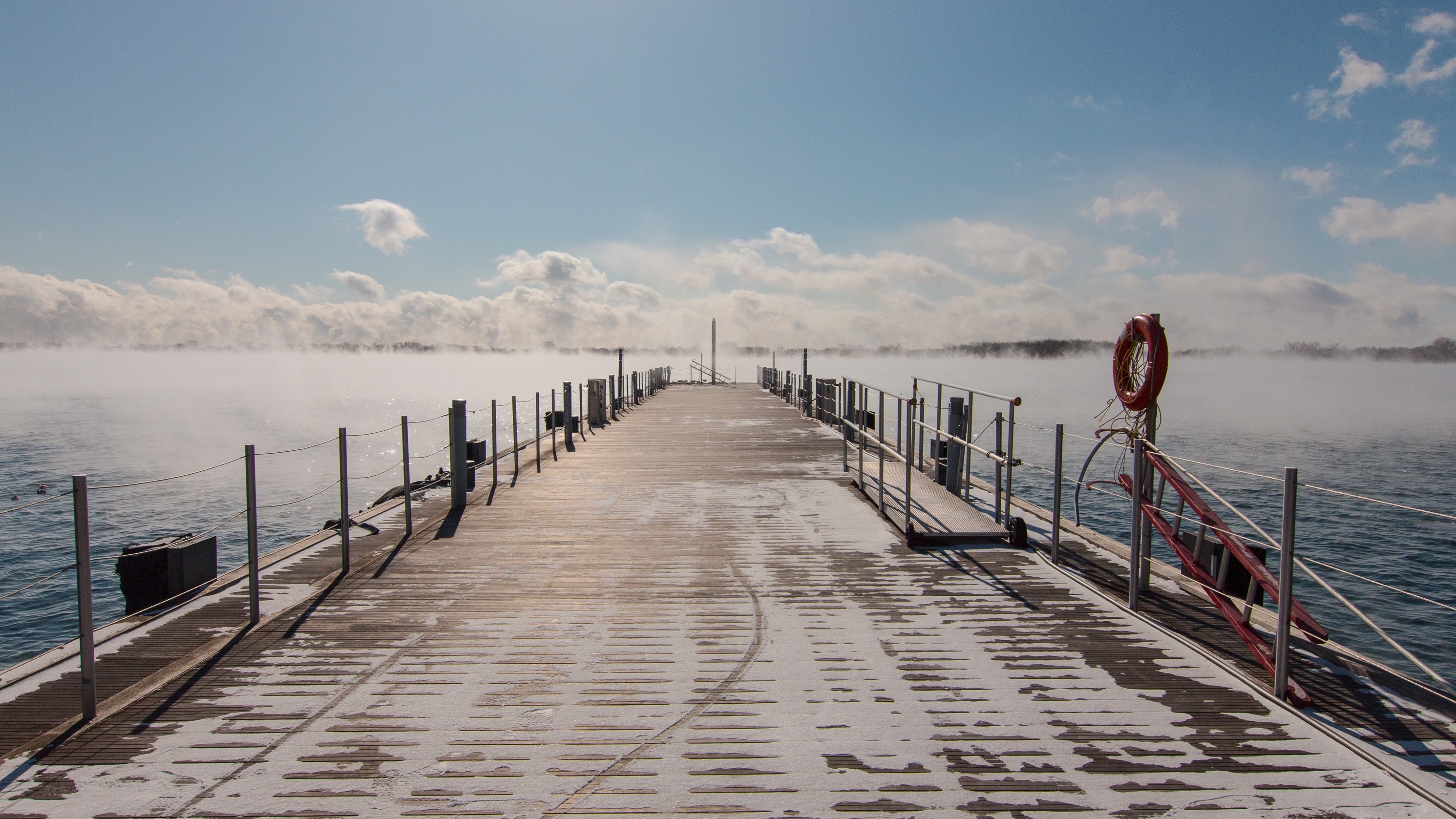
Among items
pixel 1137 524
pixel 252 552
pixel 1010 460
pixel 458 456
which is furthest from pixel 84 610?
pixel 1010 460

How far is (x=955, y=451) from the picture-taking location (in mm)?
8273

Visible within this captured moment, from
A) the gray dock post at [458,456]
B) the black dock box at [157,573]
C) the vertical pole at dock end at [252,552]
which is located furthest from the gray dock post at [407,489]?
the vertical pole at dock end at [252,552]

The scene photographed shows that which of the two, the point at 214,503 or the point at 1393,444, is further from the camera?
the point at 1393,444

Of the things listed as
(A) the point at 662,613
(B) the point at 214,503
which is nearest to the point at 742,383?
(B) the point at 214,503

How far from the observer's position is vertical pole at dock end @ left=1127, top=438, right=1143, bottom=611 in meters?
4.73

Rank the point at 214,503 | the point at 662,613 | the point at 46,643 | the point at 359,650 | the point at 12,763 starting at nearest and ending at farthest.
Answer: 1. the point at 12,763
2. the point at 359,650
3. the point at 662,613
4. the point at 46,643
5. the point at 214,503

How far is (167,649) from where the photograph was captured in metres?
4.27

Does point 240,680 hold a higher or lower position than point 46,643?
higher

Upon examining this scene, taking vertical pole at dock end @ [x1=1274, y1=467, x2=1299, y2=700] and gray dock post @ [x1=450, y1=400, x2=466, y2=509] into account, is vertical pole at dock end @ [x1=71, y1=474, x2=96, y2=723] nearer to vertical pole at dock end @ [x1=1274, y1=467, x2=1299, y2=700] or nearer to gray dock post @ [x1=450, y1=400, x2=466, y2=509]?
gray dock post @ [x1=450, y1=400, x2=466, y2=509]

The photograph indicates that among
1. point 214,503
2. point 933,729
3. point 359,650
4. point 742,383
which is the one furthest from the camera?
point 742,383

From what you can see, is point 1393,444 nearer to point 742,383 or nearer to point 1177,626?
point 742,383

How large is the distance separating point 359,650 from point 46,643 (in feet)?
37.5

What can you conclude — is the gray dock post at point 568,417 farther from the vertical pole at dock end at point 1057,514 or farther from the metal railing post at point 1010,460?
the vertical pole at dock end at point 1057,514

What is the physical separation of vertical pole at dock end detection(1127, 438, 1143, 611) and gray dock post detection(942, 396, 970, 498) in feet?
10.8
